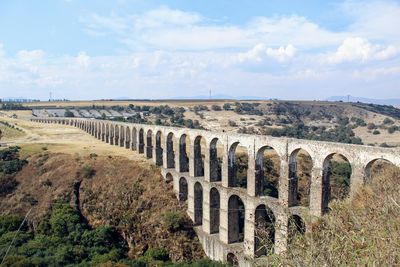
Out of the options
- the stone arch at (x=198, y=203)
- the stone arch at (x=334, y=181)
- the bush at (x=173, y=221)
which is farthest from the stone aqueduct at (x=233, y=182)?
the bush at (x=173, y=221)

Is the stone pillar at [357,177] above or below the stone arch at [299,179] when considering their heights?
above

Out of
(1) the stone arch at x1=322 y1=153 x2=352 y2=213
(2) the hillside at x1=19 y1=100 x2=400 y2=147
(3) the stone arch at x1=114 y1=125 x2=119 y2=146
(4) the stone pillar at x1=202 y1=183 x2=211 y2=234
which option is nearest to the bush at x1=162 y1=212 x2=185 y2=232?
(4) the stone pillar at x1=202 y1=183 x2=211 y2=234

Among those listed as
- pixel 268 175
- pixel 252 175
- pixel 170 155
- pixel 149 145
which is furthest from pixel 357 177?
pixel 149 145

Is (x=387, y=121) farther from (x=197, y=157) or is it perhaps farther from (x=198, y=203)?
(x=198, y=203)

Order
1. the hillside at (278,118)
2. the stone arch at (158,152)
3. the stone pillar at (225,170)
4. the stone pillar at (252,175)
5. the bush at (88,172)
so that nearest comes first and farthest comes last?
the stone pillar at (252,175) < the stone pillar at (225,170) < the bush at (88,172) < the stone arch at (158,152) < the hillside at (278,118)

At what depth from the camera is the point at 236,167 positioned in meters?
31.7

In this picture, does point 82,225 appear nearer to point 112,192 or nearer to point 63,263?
point 112,192

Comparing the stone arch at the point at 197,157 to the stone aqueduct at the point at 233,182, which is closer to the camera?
the stone aqueduct at the point at 233,182

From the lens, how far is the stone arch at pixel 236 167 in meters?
30.2

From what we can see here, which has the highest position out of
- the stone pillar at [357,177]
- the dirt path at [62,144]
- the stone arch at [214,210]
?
the stone pillar at [357,177]

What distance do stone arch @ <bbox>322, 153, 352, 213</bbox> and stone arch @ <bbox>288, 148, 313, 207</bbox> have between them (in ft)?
7.24

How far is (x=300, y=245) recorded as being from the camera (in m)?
9.10

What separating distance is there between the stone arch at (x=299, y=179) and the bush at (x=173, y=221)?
11.1 m

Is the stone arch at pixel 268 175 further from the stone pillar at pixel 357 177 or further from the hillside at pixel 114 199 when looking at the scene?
the hillside at pixel 114 199
